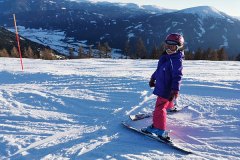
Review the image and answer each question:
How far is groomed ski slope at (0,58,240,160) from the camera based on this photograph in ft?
18.3

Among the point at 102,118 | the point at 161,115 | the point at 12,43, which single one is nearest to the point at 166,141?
the point at 161,115

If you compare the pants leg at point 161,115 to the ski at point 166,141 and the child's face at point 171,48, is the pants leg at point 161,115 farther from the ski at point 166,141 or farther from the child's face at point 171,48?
the child's face at point 171,48

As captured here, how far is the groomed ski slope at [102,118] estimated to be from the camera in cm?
557

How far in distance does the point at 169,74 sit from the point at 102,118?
1977 mm

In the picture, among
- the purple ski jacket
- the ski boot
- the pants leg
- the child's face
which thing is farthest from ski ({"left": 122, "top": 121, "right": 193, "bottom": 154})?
the child's face

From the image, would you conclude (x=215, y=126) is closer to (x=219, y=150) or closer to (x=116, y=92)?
(x=219, y=150)

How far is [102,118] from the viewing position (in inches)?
287

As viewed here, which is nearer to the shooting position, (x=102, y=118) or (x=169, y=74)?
(x=169, y=74)

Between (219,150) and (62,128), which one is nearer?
(219,150)

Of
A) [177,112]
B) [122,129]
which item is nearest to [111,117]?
[122,129]

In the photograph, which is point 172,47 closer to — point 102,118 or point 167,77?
point 167,77

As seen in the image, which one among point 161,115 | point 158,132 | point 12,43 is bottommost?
point 158,132

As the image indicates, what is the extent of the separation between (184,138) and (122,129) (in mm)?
1187

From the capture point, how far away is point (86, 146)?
572cm
